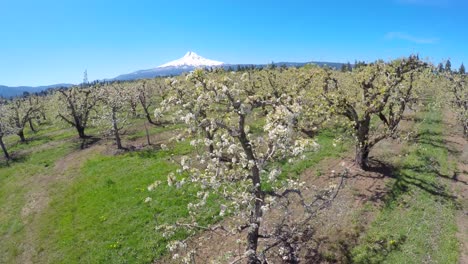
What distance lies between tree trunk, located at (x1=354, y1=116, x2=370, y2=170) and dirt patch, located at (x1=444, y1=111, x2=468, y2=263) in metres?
7.08

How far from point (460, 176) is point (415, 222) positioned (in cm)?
1095

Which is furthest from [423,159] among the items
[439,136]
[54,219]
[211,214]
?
[54,219]

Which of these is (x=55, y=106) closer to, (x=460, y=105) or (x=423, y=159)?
(x=423, y=159)

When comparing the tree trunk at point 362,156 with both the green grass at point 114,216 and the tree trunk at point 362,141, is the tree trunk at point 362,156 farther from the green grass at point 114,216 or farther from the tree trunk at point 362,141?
the green grass at point 114,216

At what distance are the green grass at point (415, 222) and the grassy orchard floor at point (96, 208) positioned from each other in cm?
804

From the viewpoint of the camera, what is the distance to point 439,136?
40625 millimetres

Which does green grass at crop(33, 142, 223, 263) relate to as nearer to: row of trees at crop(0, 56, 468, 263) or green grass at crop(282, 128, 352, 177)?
row of trees at crop(0, 56, 468, 263)

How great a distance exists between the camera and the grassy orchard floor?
21.8 metres

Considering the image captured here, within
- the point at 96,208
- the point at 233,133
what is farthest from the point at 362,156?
the point at 96,208

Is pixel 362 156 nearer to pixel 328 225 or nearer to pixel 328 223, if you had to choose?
pixel 328 223

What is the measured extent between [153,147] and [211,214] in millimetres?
22124

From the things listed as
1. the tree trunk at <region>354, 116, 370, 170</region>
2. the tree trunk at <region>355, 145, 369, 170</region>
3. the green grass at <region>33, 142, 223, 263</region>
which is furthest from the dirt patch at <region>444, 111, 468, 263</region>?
the green grass at <region>33, 142, 223, 263</region>

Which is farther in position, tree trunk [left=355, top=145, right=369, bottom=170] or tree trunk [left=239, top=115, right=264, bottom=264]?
tree trunk [left=355, top=145, right=369, bottom=170]

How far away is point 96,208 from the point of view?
2736 centimetres
